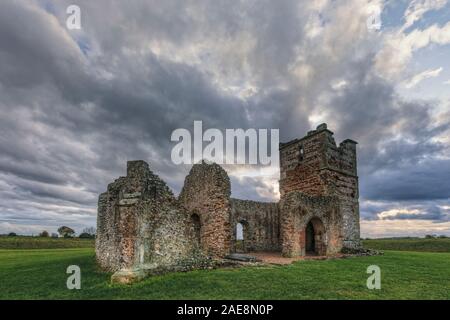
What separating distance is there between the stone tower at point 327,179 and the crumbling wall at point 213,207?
18.1 ft

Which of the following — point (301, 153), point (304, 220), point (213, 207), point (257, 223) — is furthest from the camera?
point (301, 153)

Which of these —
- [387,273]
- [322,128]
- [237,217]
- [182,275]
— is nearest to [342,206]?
[322,128]

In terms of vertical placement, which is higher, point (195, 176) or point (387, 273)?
point (195, 176)

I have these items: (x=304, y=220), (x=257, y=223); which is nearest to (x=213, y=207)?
(x=304, y=220)

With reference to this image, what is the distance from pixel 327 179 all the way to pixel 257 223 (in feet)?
20.0

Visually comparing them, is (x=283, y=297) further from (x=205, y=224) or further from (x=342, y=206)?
(x=342, y=206)

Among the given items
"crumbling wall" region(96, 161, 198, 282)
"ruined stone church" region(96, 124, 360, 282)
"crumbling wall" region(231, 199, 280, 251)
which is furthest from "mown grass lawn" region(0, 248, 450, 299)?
"crumbling wall" region(231, 199, 280, 251)

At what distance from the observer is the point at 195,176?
18.4 meters

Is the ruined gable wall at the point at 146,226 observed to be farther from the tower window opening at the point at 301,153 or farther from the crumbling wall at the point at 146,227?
the tower window opening at the point at 301,153

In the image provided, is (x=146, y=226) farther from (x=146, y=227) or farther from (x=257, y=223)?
(x=257, y=223)

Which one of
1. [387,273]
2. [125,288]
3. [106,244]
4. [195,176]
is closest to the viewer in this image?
[125,288]

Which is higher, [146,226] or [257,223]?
[146,226]

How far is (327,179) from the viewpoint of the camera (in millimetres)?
21141

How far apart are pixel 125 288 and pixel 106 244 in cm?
654
